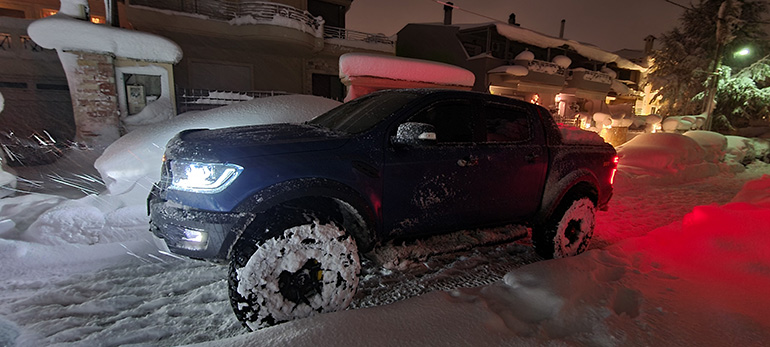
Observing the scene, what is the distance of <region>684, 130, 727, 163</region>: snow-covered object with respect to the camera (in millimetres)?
11777

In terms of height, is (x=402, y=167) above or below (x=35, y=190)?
above

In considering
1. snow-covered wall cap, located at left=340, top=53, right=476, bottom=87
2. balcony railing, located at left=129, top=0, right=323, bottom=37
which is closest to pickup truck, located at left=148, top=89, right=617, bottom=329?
snow-covered wall cap, located at left=340, top=53, right=476, bottom=87

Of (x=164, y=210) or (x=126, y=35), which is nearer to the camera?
Result: (x=164, y=210)

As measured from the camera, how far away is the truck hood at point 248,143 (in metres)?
2.33

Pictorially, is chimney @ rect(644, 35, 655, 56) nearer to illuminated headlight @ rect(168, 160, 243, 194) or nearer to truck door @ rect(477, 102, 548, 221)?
truck door @ rect(477, 102, 548, 221)

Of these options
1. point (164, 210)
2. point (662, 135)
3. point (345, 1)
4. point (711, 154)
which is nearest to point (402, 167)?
point (164, 210)

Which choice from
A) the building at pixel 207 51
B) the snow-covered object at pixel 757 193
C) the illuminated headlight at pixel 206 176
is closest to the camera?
the illuminated headlight at pixel 206 176

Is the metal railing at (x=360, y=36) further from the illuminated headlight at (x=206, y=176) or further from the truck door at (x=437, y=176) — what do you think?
the illuminated headlight at (x=206, y=176)

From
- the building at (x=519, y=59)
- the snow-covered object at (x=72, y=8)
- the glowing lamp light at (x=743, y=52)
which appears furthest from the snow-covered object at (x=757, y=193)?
the glowing lamp light at (x=743, y=52)

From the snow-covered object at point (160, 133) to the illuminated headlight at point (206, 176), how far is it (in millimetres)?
2864

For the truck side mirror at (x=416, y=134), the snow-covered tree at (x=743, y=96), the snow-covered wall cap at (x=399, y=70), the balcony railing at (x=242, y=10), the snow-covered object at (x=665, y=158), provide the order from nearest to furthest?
the truck side mirror at (x=416, y=134) → the snow-covered wall cap at (x=399, y=70) → the snow-covered object at (x=665, y=158) → the balcony railing at (x=242, y=10) → the snow-covered tree at (x=743, y=96)

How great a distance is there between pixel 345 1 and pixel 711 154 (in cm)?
1656

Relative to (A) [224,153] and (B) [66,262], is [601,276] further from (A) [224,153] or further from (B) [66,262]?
(B) [66,262]

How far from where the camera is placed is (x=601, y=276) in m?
3.15
